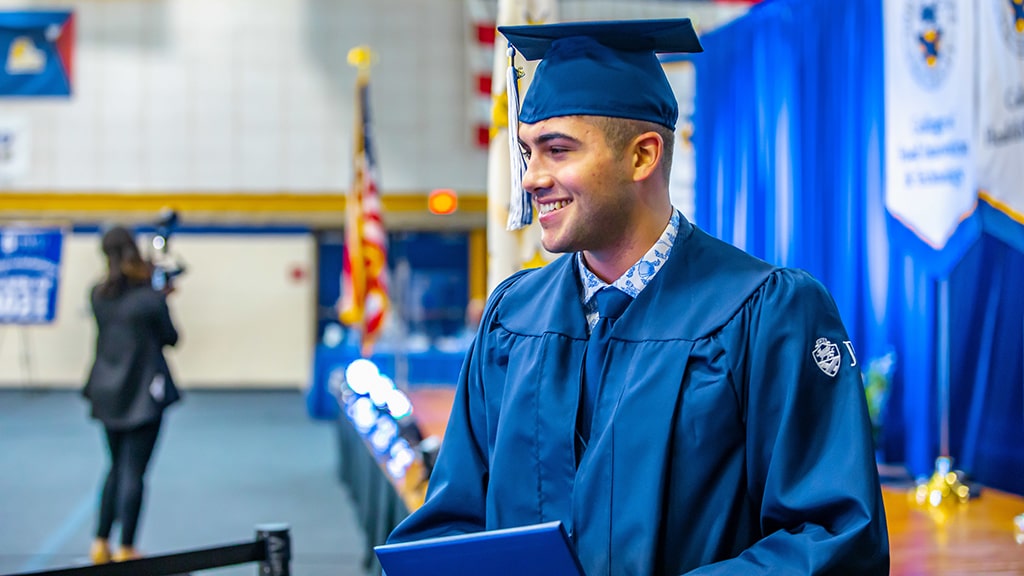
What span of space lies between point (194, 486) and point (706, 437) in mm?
6215

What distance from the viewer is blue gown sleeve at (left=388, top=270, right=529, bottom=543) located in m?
1.42

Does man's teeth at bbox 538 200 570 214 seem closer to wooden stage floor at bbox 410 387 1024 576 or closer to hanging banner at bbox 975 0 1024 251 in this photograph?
wooden stage floor at bbox 410 387 1024 576

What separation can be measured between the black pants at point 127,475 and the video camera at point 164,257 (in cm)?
66

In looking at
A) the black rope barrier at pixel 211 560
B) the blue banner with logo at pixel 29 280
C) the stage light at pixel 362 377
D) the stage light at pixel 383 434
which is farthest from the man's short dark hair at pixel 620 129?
the blue banner with logo at pixel 29 280

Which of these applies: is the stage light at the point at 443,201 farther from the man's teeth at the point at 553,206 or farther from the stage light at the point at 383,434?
the man's teeth at the point at 553,206

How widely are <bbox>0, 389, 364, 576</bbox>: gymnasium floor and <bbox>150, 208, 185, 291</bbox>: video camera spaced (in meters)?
1.31

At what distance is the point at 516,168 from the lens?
4.75 ft

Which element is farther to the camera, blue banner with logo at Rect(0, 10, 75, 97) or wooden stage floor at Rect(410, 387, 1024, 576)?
blue banner with logo at Rect(0, 10, 75, 97)

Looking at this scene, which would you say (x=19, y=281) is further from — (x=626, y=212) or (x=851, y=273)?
(x=626, y=212)

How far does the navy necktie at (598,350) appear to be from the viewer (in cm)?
131

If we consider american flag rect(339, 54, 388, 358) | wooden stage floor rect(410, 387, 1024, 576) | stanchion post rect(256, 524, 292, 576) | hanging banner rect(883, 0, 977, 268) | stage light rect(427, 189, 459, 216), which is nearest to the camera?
stanchion post rect(256, 524, 292, 576)

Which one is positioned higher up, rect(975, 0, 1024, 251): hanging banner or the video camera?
rect(975, 0, 1024, 251): hanging banner

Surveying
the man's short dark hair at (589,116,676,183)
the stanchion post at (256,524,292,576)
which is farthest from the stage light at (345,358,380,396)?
the man's short dark hair at (589,116,676,183)

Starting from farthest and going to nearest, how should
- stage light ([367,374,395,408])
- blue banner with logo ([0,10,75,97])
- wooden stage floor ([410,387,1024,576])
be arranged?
1. blue banner with logo ([0,10,75,97])
2. stage light ([367,374,395,408])
3. wooden stage floor ([410,387,1024,576])
